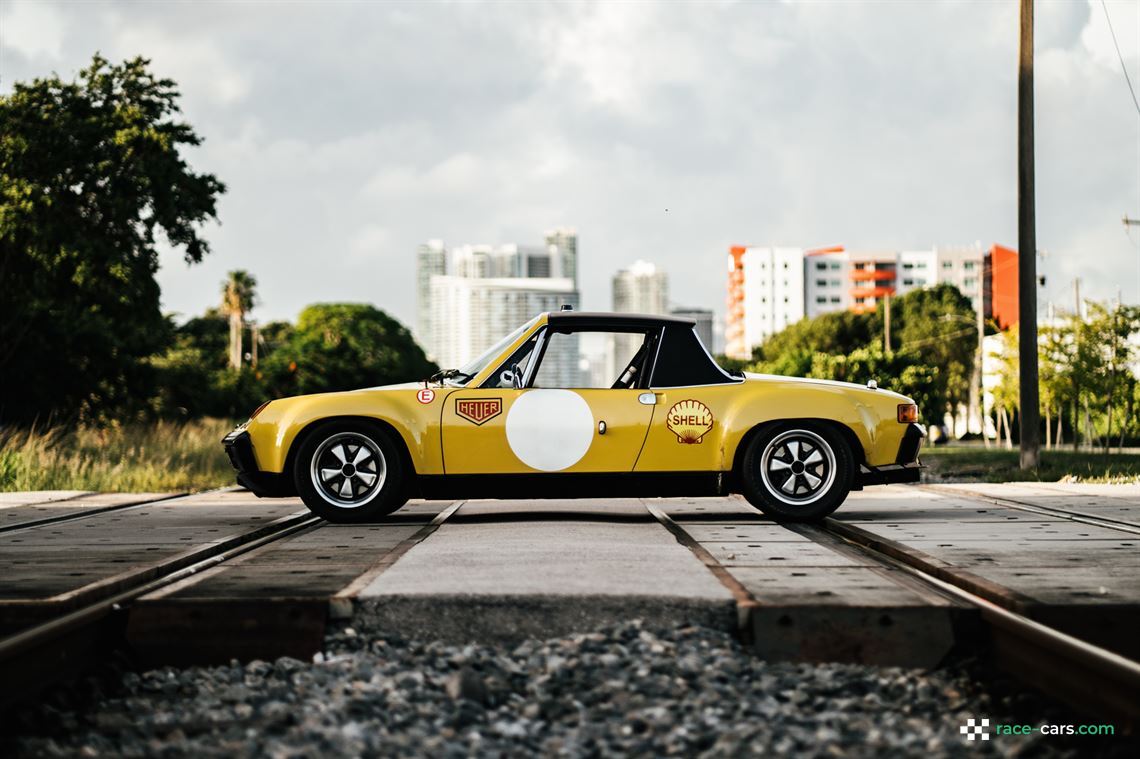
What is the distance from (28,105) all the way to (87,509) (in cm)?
2260

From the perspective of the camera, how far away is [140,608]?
533 cm

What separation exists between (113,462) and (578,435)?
12862 millimetres

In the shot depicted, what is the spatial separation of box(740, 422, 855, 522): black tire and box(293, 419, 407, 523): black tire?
2601mm

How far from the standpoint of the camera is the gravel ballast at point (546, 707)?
393cm

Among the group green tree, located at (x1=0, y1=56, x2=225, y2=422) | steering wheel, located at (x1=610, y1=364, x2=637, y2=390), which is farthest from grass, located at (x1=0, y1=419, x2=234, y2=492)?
steering wheel, located at (x1=610, y1=364, x2=637, y2=390)

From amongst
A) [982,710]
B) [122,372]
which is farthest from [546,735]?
[122,372]

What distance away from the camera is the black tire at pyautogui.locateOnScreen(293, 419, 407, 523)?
952 cm

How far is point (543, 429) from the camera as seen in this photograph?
936 centimetres

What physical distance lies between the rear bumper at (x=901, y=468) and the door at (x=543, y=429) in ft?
5.56

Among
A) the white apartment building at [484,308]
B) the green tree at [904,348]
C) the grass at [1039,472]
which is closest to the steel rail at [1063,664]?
the grass at [1039,472]

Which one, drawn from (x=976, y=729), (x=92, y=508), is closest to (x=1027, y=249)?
(x=92, y=508)

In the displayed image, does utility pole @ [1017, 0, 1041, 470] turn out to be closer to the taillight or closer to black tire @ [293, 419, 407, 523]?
the taillight

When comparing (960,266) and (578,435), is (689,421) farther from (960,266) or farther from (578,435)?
(960,266)

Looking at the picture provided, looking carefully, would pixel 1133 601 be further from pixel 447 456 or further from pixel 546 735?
pixel 447 456
